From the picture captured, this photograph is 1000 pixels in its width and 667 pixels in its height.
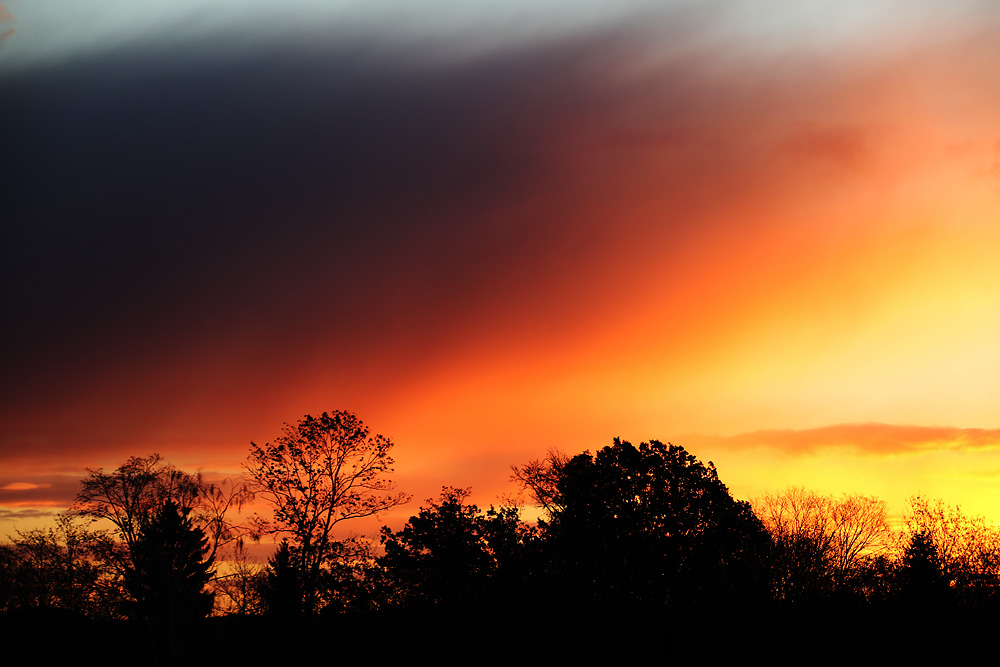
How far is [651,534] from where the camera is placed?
1727 inches

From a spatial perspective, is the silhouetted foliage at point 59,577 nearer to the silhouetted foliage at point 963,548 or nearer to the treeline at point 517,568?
the treeline at point 517,568

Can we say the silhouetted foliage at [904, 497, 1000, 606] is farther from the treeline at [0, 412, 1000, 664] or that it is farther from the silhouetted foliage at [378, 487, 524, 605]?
the silhouetted foliage at [378, 487, 524, 605]

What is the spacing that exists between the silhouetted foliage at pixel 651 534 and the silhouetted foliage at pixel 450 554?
14.7 ft

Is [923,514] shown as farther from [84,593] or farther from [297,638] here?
[84,593]

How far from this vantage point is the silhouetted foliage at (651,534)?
4284cm

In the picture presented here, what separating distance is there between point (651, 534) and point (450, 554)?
48.7 ft

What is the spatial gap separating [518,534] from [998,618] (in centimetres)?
2962

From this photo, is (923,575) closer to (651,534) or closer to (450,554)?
(651,534)

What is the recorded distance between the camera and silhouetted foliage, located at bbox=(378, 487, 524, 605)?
4847 centimetres

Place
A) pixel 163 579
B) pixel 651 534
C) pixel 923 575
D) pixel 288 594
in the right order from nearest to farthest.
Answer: pixel 163 579
pixel 288 594
pixel 651 534
pixel 923 575

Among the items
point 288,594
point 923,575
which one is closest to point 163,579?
point 288,594

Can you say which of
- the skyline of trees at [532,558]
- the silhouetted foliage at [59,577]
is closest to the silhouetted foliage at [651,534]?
the skyline of trees at [532,558]

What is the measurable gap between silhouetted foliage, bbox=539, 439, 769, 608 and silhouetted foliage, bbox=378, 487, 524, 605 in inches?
176

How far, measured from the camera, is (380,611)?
47.7m
